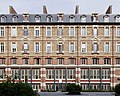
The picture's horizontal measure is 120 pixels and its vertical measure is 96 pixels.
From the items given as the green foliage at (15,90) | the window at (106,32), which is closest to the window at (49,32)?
the window at (106,32)

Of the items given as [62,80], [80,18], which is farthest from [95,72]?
[80,18]

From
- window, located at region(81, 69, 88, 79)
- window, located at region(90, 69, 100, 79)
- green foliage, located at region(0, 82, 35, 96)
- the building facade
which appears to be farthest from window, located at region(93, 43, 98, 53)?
green foliage, located at region(0, 82, 35, 96)

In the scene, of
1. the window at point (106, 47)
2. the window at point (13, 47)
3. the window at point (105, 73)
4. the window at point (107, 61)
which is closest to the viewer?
the window at point (105, 73)

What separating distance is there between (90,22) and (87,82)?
489 inches

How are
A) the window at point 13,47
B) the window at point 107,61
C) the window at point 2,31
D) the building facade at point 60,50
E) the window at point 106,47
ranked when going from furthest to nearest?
the window at point 2,31, the window at point 13,47, the window at point 106,47, the window at point 107,61, the building facade at point 60,50

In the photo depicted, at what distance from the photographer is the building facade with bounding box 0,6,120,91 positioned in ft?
211

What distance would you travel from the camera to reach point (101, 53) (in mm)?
64938

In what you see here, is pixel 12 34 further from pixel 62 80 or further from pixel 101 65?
pixel 101 65

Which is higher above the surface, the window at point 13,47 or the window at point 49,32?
the window at point 49,32

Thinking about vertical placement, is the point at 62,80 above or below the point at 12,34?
below

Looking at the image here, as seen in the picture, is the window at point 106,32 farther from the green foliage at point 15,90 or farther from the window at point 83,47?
the green foliage at point 15,90

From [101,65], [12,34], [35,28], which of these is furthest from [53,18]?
[101,65]

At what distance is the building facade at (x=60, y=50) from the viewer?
6444 centimetres

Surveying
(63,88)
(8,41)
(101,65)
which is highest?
(8,41)
